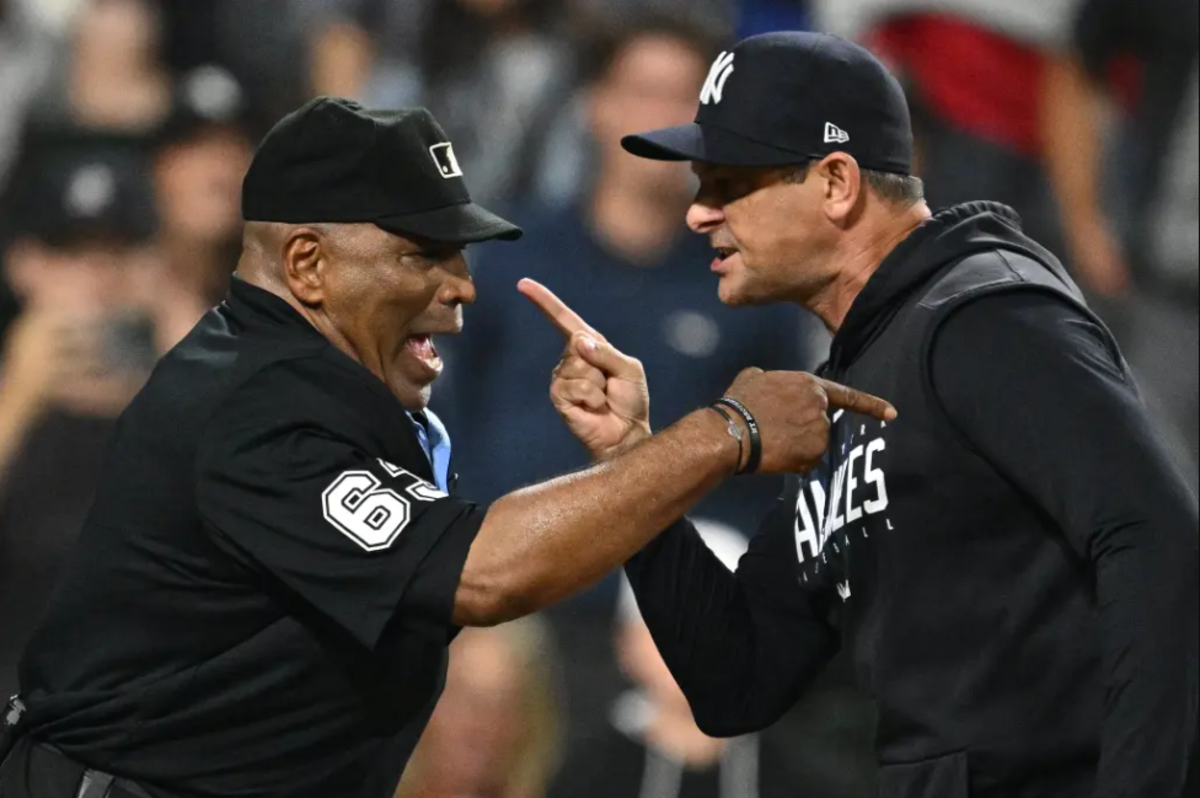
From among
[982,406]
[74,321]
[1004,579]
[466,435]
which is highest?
[982,406]

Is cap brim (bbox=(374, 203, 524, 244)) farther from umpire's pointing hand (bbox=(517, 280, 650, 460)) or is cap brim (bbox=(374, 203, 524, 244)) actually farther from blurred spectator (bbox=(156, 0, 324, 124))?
blurred spectator (bbox=(156, 0, 324, 124))

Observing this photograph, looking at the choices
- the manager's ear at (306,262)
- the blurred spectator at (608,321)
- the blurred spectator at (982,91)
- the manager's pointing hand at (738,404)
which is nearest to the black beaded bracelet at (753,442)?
the manager's pointing hand at (738,404)

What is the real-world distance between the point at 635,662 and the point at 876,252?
190 centimetres

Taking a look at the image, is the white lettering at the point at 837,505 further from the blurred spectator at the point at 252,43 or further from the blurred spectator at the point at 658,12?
the blurred spectator at the point at 252,43

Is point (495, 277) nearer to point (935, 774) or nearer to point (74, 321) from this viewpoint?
point (74, 321)

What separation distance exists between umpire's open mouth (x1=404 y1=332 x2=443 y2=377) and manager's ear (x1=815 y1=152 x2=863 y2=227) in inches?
23.8

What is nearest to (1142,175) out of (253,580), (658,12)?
(658,12)

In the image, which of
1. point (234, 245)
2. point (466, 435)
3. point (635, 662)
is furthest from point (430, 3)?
point (635, 662)

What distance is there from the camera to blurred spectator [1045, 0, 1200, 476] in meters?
4.24

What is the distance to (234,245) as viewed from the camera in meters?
3.97

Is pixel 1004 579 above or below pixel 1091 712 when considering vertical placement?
above

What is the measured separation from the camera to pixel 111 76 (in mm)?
3910

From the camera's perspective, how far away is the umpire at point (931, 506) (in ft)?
5.85

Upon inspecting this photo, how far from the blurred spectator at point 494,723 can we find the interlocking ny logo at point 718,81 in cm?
190
